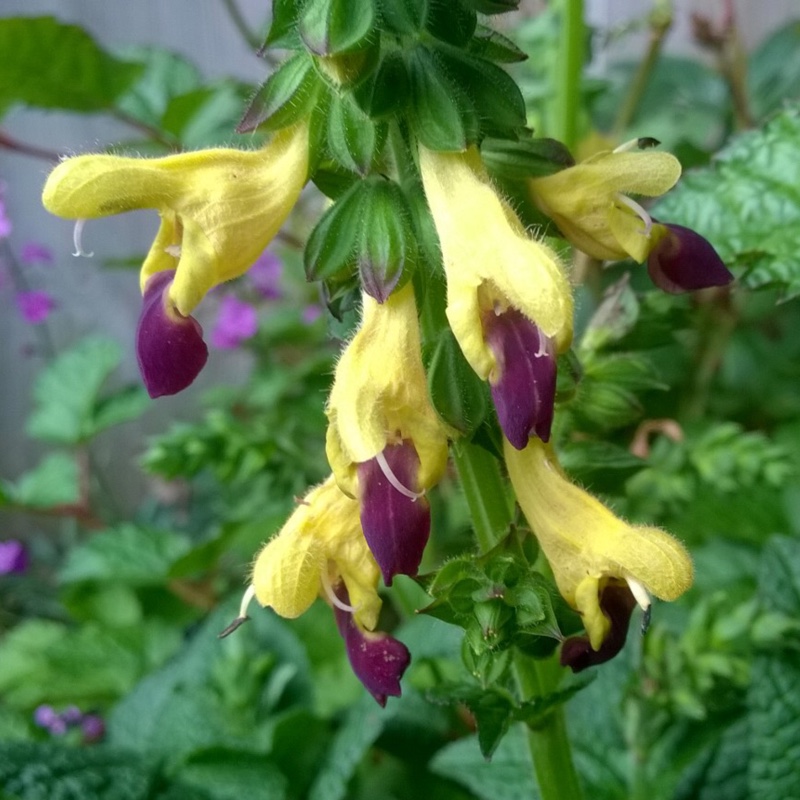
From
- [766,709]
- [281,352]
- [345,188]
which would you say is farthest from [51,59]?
[766,709]

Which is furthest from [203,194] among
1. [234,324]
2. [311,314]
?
[311,314]

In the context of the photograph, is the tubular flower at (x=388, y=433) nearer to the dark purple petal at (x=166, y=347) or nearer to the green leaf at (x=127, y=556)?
the dark purple petal at (x=166, y=347)

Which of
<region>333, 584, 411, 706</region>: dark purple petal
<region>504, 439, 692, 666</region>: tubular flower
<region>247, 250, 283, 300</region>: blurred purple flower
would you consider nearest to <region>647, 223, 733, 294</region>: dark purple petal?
<region>504, 439, 692, 666</region>: tubular flower

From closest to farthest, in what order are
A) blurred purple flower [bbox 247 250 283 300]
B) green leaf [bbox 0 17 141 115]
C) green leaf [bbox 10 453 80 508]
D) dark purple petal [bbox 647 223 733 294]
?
dark purple petal [bbox 647 223 733 294]
green leaf [bbox 0 17 141 115]
green leaf [bbox 10 453 80 508]
blurred purple flower [bbox 247 250 283 300]

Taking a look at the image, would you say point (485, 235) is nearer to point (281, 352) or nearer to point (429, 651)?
point (429, 651)

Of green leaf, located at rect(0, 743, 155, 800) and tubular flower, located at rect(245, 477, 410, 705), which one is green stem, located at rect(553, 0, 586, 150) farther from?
green leaf, located at rect(0, 743, 155, 800)

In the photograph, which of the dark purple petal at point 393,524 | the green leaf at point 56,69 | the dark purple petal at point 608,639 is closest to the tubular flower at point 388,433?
the dark purple petal at point 393,524

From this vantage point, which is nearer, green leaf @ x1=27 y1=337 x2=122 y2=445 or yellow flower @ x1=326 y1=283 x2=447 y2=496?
yellow flower @ x1=326 y1=283 x2=447 y2=496
